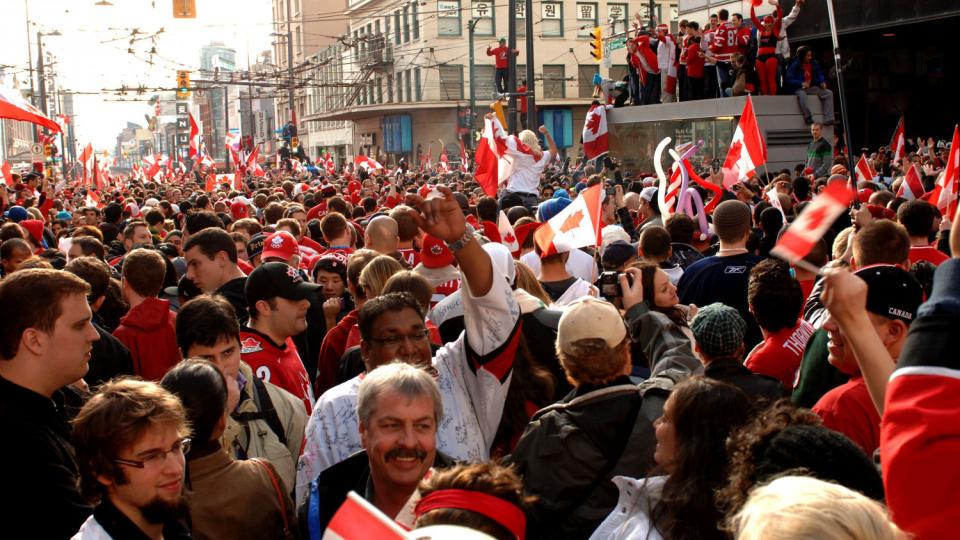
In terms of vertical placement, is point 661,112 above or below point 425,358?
above

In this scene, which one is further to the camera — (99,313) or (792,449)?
(99,313)

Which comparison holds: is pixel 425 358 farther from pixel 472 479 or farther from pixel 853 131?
pixel 853 131

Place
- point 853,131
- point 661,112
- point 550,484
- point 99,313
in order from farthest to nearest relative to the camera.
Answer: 1. point 853,131
2. point 661,112
3. point 99,313
4. point 550,484

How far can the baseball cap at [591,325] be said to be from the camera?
12.8ft

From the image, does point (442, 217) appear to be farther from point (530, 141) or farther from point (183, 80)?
point (183, 80)

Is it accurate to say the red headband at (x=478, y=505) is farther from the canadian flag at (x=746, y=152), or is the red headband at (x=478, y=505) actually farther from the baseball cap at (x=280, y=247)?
the canadian flag at (x=746, y=152)

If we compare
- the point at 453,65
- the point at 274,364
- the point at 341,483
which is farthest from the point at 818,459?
the point at 453,65

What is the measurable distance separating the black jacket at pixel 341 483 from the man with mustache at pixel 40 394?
2.42 ft

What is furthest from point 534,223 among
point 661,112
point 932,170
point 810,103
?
point 661,112

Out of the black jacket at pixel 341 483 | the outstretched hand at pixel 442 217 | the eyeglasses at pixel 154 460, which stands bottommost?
the black jacket at pixel 341 483

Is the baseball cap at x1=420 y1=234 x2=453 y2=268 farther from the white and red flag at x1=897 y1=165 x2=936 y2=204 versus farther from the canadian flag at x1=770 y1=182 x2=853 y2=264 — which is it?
the white and red flag at x1=897 y1=165 x2=936 y2=204

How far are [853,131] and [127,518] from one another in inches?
1202

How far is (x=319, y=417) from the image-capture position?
4.00 metres

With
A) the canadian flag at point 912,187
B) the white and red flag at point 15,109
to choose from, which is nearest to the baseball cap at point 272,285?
the white and red flag at point 15,109
